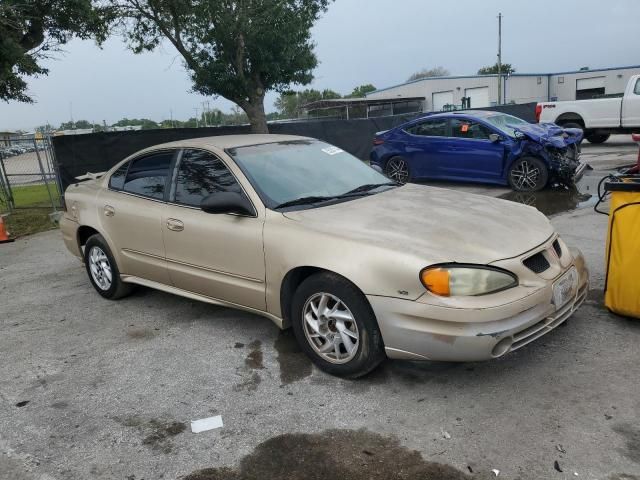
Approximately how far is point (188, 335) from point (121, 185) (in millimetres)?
1727

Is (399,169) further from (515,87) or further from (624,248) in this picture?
(515,87)

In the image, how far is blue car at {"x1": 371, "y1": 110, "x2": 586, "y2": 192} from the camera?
9555 millimetres

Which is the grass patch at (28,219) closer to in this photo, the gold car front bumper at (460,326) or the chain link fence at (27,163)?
the chain link fence at (27,163)

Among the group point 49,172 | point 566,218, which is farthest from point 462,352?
point 49,172

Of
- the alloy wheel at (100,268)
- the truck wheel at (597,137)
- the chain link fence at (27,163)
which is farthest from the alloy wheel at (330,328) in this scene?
the truck wheel at (597,137)

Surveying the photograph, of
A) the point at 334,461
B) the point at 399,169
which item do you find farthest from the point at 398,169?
the point at 334,461

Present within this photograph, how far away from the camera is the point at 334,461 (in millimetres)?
2721

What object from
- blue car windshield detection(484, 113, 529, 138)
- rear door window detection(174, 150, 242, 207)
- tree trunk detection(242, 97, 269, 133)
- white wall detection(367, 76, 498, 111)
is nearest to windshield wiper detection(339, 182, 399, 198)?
rear door window detection(174, 150, 242, 207)

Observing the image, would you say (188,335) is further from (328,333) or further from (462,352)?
(462,352)

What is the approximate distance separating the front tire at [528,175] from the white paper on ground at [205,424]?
8135 mm

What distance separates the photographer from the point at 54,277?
21.7ft

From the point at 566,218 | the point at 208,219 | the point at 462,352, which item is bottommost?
the point at 566,218

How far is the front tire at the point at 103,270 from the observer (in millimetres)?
5176

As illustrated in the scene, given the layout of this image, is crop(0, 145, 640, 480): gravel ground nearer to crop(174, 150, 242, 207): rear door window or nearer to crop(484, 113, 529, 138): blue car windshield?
crop(174, 150, 242, 207): rear door window
